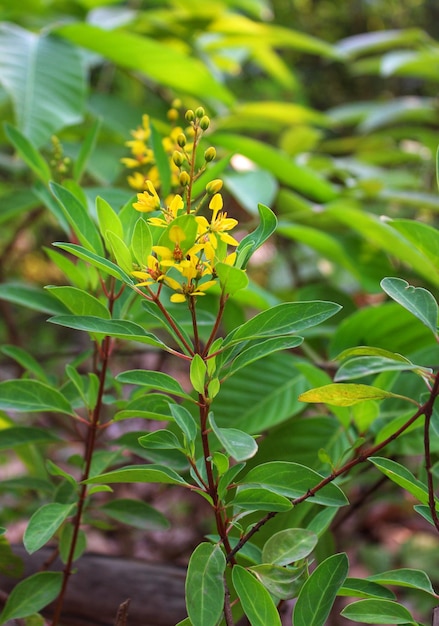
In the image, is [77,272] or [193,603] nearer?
[193,603]

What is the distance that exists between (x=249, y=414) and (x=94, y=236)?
0.29 m

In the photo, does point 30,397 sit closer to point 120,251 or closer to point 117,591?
point 120,251

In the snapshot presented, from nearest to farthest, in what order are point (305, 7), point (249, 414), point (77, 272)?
1. point (77, 272)
2. point (249, 414)
3. point (305, 7)

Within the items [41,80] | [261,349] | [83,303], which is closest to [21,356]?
[83,303]

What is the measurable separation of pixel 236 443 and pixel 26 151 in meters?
0.36

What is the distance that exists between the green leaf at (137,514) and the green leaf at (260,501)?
7.2 inches

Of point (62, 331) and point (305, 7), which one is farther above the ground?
point (305, 7)

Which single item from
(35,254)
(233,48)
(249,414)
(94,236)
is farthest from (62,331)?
(94,236)

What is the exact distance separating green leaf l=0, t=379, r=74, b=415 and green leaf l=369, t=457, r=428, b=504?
231mm

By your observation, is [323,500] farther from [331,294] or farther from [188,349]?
[331,294]

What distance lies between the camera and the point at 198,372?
387 millimetres

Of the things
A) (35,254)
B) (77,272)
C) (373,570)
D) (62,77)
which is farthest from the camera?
(35,254)

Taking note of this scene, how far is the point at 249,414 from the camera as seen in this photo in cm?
69

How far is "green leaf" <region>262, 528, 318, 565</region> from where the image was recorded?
0.43 meters
